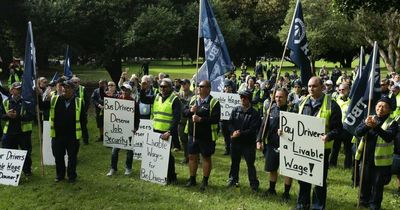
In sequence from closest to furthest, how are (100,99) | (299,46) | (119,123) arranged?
(299,46)
(119,123)
(100,99)

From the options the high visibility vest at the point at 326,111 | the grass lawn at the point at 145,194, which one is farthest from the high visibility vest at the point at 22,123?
the high visibility vest at the point at 326,111

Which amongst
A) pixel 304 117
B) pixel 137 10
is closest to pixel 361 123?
pixel 304 117

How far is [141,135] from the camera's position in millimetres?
10336

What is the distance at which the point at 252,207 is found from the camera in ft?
27.7

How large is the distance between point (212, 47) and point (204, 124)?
185 cm

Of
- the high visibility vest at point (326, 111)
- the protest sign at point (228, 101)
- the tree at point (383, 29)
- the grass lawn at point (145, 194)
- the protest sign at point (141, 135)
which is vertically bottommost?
the grass lawn at point (145, 194)

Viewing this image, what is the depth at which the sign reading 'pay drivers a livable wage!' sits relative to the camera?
7.28 m

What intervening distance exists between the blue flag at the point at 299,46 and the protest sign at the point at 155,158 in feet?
9.61

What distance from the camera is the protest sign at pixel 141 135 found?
10.2 metres

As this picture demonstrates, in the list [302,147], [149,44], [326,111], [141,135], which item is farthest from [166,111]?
[149,44]

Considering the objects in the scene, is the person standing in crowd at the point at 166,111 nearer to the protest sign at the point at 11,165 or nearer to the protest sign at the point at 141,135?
the protest sign at the point at 141,135

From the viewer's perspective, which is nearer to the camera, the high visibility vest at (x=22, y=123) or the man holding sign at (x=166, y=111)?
the man holding sign at (x=166, y=111)

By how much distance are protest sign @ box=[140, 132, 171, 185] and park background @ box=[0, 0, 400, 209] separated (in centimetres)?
24

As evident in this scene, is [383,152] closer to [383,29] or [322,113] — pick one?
[322,113]
